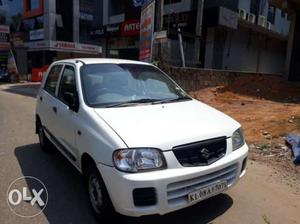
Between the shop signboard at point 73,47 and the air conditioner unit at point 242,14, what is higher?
the air conditioner unit at point 242,14

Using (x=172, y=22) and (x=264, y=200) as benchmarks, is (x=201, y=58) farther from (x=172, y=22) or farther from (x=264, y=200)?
(x=264, y=200)

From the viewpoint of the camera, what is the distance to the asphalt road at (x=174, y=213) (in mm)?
3525

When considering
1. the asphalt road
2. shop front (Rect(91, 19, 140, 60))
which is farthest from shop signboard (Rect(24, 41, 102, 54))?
the asphalt road

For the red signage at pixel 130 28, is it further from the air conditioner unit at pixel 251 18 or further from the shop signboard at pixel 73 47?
Answer: the shop signboard at pixel 73 47

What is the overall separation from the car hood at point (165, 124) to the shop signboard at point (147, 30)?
7219mm

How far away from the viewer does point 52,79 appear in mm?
5594

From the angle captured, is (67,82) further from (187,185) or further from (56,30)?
(56,30)

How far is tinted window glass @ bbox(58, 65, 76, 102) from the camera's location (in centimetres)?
441

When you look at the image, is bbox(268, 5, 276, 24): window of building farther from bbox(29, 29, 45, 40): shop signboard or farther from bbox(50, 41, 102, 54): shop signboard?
bbox(29, 29, 45, 40): shop signboard

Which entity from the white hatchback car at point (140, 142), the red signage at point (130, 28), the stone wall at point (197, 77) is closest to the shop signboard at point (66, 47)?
the red signage at point (130, 28)

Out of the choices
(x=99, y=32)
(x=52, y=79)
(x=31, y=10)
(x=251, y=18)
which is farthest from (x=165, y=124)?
(x=31, y=10)

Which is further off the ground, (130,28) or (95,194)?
(130,28)

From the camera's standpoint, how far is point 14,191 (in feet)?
13.9

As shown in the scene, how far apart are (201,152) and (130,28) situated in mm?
21063
